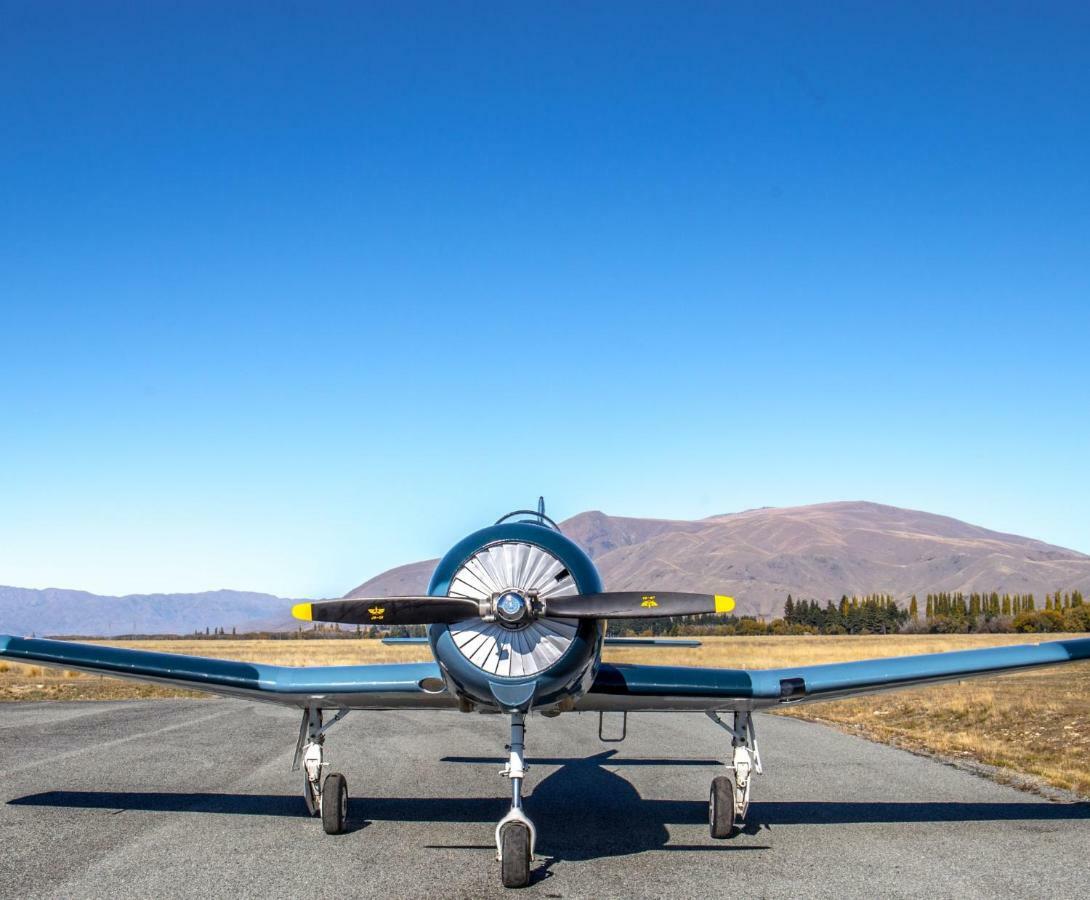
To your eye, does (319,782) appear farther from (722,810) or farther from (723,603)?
(723,603)

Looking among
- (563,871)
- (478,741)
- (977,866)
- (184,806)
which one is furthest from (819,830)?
(478,741)

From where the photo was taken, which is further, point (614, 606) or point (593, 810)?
point (593, 810)

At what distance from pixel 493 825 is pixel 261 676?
3.14 m

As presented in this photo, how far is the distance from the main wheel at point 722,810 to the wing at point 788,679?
3.19 feet

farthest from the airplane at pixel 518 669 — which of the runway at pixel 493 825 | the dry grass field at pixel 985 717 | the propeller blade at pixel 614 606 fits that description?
the dry grass field at pixel 985 717

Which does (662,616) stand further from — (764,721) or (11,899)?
(764,721)

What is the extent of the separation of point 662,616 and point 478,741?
11.8 m

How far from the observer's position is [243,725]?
2377 cm

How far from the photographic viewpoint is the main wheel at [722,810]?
11.0 meters

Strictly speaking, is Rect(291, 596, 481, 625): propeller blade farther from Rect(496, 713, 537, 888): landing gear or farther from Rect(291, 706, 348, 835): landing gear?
Rect(291, 706, 348, 835): landing gear

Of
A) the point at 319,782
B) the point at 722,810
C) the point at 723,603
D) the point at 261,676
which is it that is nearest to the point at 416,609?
the point at 723,603

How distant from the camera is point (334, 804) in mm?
10766

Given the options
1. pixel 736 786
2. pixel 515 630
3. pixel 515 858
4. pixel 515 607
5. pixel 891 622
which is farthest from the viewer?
pixel 891 622

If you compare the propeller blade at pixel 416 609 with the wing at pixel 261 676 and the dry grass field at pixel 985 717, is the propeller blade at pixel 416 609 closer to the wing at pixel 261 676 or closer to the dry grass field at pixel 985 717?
the wing at pixel 261 676
